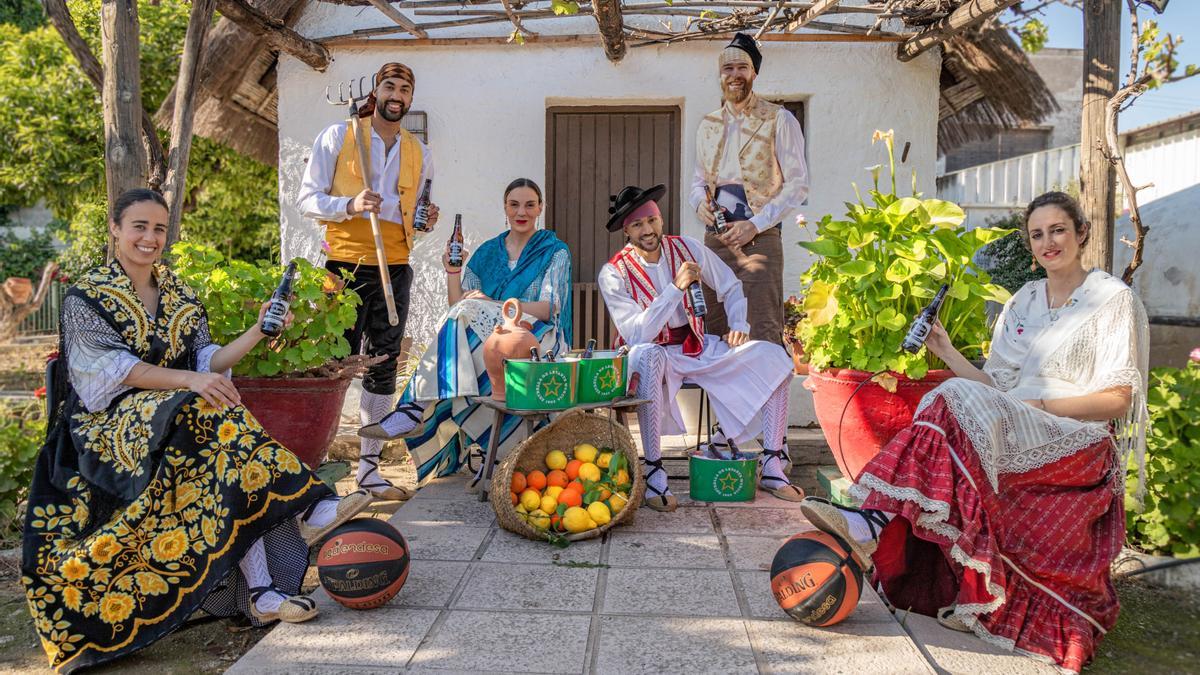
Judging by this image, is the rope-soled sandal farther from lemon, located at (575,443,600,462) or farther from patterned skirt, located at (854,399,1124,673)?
patterned skirt, located at (854,399,1124,673)

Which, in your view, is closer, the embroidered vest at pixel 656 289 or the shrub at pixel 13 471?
the shrub at pixel 13 471

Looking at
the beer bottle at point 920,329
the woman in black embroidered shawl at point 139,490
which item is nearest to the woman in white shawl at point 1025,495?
the beer bottle at point 920,329

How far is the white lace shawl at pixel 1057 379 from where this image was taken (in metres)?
2.74

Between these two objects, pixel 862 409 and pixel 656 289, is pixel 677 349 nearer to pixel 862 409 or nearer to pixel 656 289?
pixel 656 289

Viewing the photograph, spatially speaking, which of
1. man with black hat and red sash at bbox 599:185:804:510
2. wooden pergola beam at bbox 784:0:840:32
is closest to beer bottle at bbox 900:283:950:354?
man with black hat and red sash at bbox 599:185:804:510

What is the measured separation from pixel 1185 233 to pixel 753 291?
15.5 ft

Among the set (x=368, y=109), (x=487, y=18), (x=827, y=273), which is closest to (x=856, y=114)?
(x=487, y=18)

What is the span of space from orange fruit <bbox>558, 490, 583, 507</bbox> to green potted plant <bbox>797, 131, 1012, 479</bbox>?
1.17 m

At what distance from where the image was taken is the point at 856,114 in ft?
22.0

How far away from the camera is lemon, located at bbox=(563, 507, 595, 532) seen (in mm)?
3572

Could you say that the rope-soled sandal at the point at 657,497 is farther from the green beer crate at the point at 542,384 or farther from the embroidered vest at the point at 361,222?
the embroidered vest at the point at 361,222

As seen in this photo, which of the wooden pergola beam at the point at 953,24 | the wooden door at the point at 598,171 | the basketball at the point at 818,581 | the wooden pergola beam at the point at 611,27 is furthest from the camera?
the wooden door at the point at 598,171

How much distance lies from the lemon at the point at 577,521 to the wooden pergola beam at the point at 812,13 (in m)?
3.32

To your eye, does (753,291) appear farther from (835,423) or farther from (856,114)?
(856,114)
